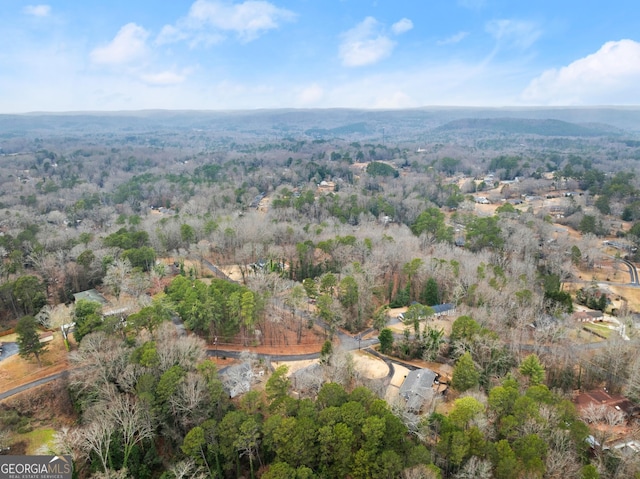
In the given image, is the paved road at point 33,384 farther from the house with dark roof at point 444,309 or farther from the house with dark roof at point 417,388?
the house with dark roof at point 444,309

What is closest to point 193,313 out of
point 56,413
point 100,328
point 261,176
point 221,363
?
point 221,363

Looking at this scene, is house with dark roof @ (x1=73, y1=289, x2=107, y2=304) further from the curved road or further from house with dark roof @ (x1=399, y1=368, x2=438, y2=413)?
house with dark roof @ (x1=399, y1=368, x2=438, y2=413)

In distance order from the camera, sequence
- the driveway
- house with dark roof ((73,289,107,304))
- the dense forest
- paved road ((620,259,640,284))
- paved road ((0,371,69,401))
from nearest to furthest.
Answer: the dense forest
paved road ((0,371,69,401))
the driveway
house with dark roof ((73,289,107,304))
paved road ((620,259,640,284))

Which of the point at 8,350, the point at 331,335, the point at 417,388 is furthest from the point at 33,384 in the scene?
the point at 417,388

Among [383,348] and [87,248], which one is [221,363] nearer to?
[383,348]

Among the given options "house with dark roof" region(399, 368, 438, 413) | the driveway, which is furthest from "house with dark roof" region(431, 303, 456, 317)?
the driveway

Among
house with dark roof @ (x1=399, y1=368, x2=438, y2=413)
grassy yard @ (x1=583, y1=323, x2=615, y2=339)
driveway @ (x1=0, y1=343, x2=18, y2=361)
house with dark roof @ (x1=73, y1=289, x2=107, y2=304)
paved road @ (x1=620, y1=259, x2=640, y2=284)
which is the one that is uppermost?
house with dark roof @ (x1=73, y1=289, x2=107, y2=304)

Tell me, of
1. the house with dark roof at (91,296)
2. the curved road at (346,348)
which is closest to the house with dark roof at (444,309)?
the curved road at (346,348)
